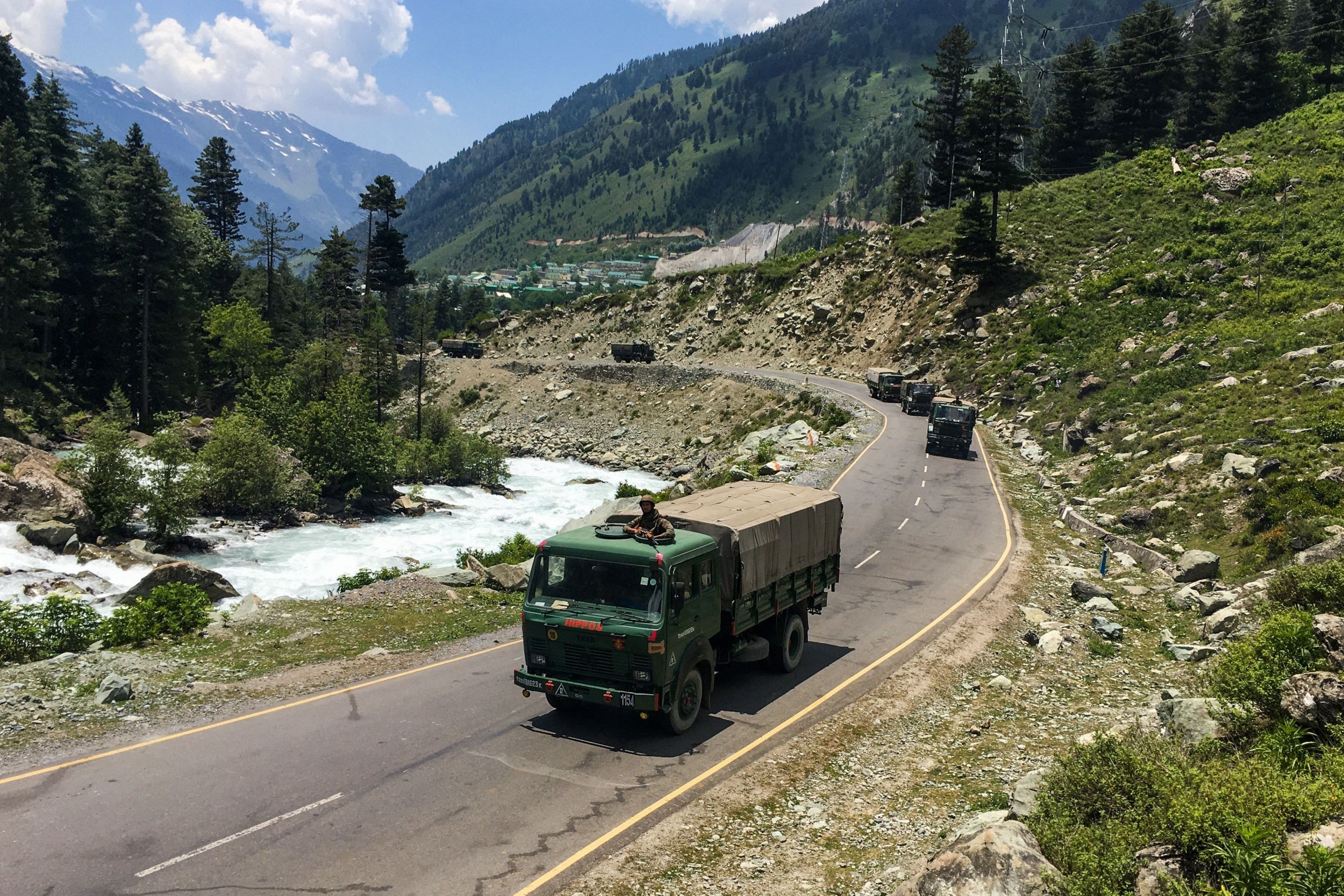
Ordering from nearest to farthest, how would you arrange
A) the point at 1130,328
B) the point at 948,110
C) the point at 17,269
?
the point at 17,269
the point at 1130,328
the point at 948,110

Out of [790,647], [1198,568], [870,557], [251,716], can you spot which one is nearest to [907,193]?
[870,557]

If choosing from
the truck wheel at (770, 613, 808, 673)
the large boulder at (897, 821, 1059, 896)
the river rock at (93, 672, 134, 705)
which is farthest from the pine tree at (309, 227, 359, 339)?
the large boulder at (897, 821, 1059, 896)

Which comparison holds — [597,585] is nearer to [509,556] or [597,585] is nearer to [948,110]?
[509,556]

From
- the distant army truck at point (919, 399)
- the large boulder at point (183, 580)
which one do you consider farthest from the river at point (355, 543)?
the distant army truck at point (919, 399)

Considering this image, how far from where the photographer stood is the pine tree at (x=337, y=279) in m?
82.5

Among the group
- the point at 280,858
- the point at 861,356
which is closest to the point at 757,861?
the point at 280,858

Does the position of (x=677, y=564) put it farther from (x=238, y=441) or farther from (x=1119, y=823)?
(x=238, y=441)

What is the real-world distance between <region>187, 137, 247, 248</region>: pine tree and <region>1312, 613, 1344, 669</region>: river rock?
96631 mm

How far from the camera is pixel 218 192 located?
302 ft

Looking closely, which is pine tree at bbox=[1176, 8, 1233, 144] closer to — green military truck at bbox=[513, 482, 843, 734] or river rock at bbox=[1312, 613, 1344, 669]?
river rock at bbox=[1312, 613, 1344, 669]

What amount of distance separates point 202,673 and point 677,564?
8.75 m

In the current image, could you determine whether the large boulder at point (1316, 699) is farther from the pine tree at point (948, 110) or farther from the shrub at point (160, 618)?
the pine tree at point (948, 110)

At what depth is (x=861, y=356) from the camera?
7112 centimetres

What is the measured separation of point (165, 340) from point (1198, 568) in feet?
199
